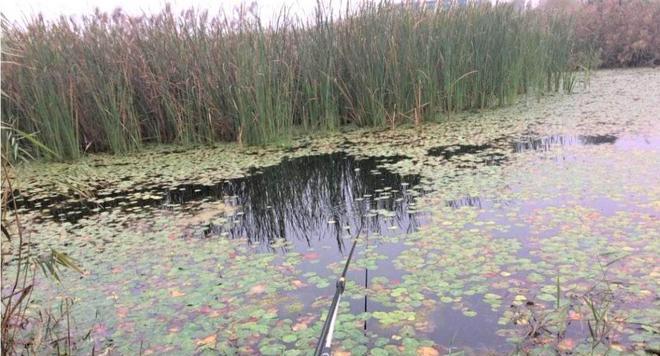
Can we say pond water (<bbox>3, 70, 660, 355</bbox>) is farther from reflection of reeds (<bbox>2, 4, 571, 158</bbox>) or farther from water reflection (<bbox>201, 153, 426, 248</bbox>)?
reflection of reeds (<bbox>2, 4, 571, 158</bbox>)

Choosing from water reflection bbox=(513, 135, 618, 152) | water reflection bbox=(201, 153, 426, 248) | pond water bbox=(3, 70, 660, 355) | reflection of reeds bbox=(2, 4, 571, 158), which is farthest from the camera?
reflection of reeds bbox=(2, 4, 571, 158)

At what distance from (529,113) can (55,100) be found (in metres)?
4.70

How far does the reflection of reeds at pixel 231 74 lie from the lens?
4707mm

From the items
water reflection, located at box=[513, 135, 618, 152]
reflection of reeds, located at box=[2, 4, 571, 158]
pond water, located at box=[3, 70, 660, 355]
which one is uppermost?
reflection of reeds, located at box=[2, 4, 571, 158]

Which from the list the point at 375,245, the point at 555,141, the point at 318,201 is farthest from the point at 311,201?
the point at 555,141

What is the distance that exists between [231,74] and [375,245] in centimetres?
290

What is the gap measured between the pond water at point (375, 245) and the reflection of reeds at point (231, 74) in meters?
0.57

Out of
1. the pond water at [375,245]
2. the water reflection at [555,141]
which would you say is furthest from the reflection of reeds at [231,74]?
the water reflection at [555,141]

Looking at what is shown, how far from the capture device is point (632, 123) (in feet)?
15.4

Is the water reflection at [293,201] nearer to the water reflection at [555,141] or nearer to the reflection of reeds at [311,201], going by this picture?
the reflection of reeds at [311,201]

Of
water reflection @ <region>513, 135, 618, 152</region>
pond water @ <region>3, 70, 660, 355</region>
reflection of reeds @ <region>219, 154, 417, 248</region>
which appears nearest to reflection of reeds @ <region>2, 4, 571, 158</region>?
pond water @ <region>3, 70, 660, 355</region>

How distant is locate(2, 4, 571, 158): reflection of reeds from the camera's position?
15.4 feet

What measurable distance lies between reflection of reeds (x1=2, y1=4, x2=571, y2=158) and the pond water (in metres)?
0.57

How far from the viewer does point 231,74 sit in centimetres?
483
